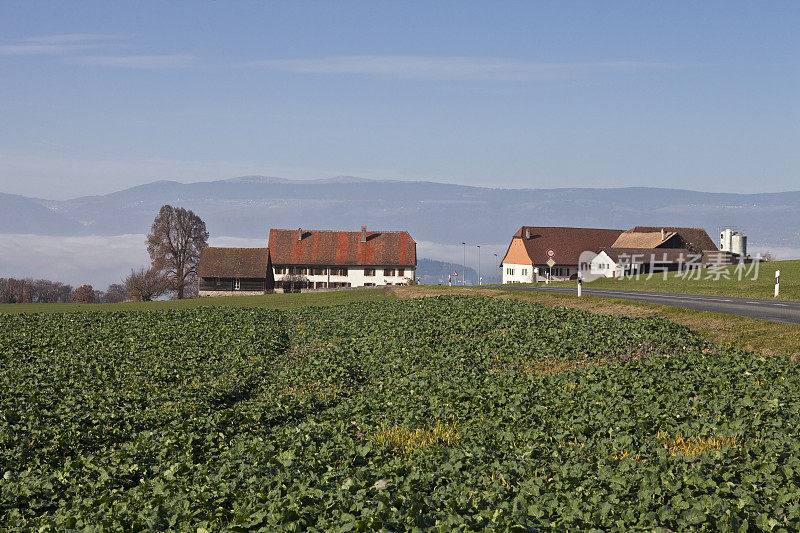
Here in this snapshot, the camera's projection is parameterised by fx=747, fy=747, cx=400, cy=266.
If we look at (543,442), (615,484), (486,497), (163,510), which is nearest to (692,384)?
(543,442)

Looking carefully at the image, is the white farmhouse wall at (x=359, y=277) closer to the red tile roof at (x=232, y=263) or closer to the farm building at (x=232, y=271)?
the red tile roof at (x=232, y=263)

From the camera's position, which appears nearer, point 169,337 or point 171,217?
point 169,337

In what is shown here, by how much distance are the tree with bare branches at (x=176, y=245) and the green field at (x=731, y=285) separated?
183 feet

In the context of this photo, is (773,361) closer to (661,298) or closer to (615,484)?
(615,484)

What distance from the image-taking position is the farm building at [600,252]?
105 m

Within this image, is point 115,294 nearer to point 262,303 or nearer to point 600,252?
point 600,252

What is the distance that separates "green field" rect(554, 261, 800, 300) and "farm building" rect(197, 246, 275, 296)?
48811 millimetres

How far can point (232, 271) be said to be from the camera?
315 ft

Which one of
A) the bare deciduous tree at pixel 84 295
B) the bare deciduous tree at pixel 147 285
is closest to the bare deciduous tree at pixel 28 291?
the bare deciduous tree at pixel 84 295

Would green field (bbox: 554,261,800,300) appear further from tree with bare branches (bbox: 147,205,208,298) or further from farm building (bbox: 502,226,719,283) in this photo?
tree with bare branches (bbox: 147,205,208,298)

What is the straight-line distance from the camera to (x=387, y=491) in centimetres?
1076

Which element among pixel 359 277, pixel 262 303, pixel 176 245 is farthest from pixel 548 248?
pixel 262 303

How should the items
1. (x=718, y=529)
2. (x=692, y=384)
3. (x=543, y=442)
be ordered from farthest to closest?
(x=692, y=384)
(x=543, y=442)
(x=718, y=529)

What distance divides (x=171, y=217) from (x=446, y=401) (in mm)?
84426
